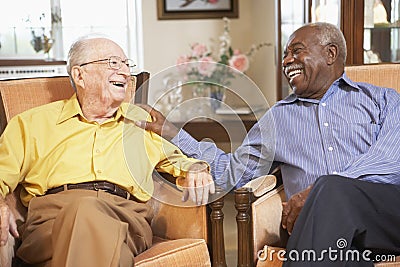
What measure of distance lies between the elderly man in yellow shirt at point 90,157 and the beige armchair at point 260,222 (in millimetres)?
132

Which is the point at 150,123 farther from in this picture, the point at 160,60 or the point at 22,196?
the point at 160,60

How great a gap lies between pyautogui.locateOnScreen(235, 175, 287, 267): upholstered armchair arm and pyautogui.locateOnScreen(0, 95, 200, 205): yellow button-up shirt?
0.26 m

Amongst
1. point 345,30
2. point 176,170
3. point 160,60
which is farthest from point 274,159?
point 160,60

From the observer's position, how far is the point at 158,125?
240 centimetres

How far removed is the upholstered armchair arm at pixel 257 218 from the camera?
2.16 meters

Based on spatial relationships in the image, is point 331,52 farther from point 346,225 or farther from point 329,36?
point 346,225

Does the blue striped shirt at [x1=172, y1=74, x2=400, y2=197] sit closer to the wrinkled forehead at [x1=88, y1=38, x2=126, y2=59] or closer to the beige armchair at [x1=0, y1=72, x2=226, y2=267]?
the beige armchair at [x1=0, y1=72, x2=226, y2=267]

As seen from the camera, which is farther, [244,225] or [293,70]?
[293,70]

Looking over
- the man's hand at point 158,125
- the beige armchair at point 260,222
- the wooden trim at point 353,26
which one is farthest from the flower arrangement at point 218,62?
the beige armchair at point 260,222

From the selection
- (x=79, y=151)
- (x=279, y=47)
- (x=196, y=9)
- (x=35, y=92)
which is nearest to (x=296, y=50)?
(x=79, y=151)

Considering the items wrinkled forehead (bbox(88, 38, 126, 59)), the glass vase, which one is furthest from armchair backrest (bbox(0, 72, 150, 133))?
the glass vase

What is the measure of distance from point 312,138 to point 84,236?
93 centimetres

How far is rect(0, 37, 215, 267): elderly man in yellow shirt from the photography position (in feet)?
7.20

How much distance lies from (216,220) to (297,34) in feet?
2.56
